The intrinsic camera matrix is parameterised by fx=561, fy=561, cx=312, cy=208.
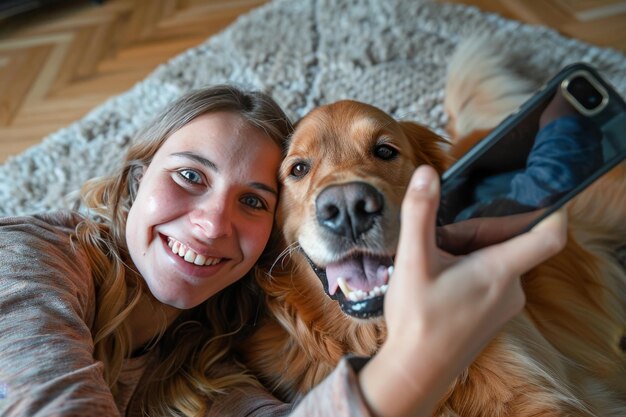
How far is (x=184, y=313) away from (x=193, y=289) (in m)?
0.34

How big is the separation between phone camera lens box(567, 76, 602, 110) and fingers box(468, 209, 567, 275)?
221 millimetres

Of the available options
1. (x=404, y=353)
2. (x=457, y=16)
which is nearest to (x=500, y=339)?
(x=404, y=353)

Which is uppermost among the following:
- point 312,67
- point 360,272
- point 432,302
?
point 432,302

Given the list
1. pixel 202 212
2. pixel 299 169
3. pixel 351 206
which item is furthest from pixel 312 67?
pixel 351 206

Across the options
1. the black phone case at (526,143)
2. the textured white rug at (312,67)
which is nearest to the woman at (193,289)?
the black phone case at (526,143)

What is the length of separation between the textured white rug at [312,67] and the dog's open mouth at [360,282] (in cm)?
117

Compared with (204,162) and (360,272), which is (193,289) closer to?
(204,162)

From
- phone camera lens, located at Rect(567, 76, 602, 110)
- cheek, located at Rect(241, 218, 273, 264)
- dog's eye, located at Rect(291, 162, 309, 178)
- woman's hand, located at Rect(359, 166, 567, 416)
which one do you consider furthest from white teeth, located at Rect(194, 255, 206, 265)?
phone camera lens, located at Rect(567, 76, 602, 110)

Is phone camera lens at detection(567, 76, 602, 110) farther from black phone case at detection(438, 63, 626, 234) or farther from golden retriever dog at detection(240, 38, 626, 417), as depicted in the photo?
golden retriever dog at detection(240, 38, 626, 417)

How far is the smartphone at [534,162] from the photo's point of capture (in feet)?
3.05

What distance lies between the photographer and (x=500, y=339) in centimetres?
144

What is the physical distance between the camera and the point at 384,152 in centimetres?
156

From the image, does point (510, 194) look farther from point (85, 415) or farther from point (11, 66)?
point (11, 66)

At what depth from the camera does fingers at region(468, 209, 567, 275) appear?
0.87 metres
